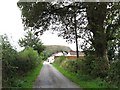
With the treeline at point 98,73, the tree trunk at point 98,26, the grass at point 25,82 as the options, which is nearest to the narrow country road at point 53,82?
the grass at point 25,82

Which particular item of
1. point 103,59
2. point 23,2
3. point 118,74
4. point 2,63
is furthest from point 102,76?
point 2,63

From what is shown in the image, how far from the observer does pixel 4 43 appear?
20.2m

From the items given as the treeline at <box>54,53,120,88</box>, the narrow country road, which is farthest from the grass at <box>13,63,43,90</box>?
the treeline at <box>54,53,120,88</box>

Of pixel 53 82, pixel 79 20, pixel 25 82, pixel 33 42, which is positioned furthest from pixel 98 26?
pixel 33 42

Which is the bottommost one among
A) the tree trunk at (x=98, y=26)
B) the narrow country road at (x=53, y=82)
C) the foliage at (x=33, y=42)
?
the foliage at (x=33, y=42)

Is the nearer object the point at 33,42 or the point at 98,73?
the point at 98,73

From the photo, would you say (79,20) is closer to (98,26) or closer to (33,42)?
(98,26)

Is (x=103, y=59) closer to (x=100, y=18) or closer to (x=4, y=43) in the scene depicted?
(x=100, y=18)

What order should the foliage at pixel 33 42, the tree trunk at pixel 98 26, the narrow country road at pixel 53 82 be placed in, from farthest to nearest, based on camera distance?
the foliage at pixel 33 42 < the tree trunk at pixel 98 26 < the narrow country road at pixel 53 82

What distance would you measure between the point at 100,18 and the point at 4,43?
1009 centimetres

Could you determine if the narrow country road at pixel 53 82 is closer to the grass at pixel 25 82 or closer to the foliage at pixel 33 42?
the grass at pixel 25 82

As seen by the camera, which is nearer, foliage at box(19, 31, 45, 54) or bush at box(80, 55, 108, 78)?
bush at box(80, 55, 108, 78)

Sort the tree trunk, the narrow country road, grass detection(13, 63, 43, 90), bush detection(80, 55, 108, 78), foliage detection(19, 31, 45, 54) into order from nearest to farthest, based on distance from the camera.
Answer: grass detection(13, 63, 43, 90) → the narrow country road → the tree trunk → bush detection(80, 55, 108, 78) → foliage detection(19, 31, 45, 54)

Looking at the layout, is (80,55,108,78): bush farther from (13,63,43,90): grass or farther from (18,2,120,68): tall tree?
(13,63,43,90): grass
